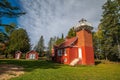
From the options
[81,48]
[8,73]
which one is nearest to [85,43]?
[81,48]

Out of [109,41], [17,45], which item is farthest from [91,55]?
[17,45]

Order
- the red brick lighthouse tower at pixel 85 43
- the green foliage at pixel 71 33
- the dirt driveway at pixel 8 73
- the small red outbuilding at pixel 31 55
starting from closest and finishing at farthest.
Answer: the dirt driveway at pixel 8 73
the red brick lighthouse tower at pixel 85 43
the small red outbuilding at pixel 31 55
the green foliage at pixel 71 33

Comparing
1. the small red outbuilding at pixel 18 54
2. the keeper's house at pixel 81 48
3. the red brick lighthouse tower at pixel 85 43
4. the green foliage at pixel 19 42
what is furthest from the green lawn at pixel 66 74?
the green foliage at pixel 19 42

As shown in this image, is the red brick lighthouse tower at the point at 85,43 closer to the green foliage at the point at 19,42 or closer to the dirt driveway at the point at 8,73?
the dirt driveway at the point at 8,73

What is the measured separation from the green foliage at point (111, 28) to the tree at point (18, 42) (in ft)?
113

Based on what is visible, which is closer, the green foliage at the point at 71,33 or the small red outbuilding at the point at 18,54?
the small red outbuilding at the point at 18,54

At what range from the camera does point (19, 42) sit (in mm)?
56531

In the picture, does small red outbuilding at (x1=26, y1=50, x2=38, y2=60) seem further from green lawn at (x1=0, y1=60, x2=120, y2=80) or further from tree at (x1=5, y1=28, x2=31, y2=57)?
green lawn at (x1=0, y1=60, x2=120, y2=80)

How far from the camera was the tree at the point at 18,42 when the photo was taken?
2190 inches

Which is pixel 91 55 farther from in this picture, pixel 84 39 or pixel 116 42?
pixel 116 42

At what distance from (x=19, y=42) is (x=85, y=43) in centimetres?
3550

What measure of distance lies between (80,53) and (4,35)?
18.6 m

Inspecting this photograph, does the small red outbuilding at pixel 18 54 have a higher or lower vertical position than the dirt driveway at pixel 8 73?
higher

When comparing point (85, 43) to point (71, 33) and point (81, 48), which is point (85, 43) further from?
point (71, 33)
